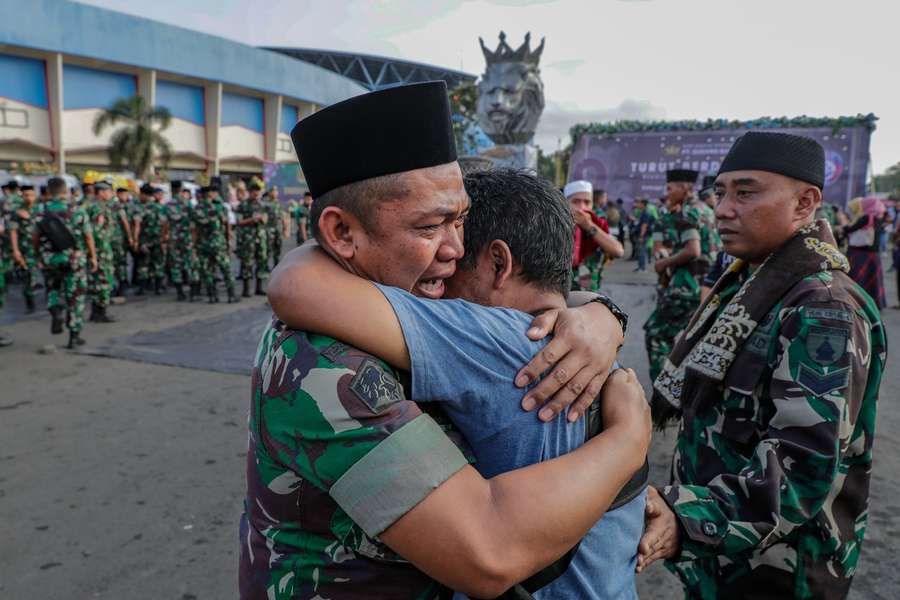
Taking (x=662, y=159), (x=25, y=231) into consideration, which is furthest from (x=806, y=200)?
(x=662, y=159)

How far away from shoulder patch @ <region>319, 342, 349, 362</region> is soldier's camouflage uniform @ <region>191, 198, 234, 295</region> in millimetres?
8943

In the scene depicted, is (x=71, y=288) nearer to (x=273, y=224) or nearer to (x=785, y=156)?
(x=273, y=224)

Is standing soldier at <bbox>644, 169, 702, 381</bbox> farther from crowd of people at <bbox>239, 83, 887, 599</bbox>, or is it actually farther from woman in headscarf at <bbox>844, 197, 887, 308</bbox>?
woman in headscarf at <bbox>844, 197, 887, 308</bbox>

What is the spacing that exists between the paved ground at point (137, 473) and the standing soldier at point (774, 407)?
1.13 metres

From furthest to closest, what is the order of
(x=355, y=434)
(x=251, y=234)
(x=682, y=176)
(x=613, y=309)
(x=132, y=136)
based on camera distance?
(x=132, y=136) < (x=251, y=234) < (x=682, y=176) < (x=613, y=309) < (x=355, y=434)

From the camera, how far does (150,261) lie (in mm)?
10367

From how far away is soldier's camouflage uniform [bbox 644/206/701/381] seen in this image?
15.7 ft

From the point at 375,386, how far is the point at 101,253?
8.72 meters

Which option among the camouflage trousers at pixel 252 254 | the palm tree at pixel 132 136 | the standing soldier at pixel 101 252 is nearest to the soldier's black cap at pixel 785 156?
the standing soldier at pixel 101 252

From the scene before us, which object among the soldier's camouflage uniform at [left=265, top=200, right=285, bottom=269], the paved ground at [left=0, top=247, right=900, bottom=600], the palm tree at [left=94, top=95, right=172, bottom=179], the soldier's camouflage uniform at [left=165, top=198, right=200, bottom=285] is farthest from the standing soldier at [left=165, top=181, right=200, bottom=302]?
the palm tree at [left=94, top=95, right=172, bottom=179]

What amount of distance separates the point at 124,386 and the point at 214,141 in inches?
1094

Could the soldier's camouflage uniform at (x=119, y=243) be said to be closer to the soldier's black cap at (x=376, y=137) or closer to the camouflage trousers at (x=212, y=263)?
the camouflage trousers at (x=212, y=263)

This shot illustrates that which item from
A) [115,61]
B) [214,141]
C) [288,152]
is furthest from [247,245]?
[288,152]

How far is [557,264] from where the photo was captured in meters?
1.11
